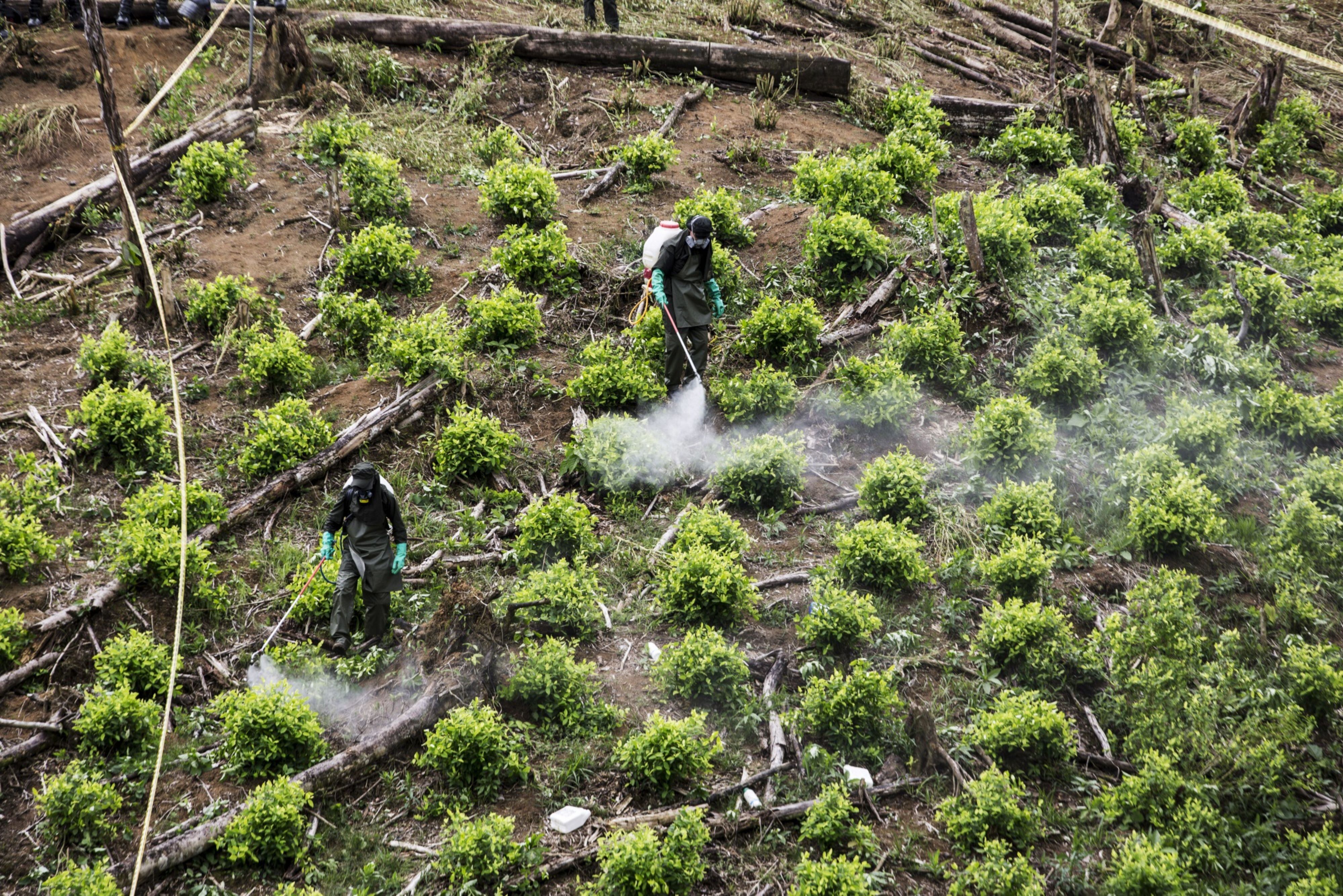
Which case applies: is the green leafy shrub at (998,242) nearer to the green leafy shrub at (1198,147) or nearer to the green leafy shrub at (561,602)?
the green leafy shrub at (1198,147)

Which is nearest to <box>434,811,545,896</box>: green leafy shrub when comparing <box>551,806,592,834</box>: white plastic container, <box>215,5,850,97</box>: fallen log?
<box>551,806,592,834</box>: white plastic container

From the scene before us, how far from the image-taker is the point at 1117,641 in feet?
24.8

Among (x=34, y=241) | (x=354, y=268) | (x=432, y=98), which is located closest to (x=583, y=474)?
(x=354, y=268)

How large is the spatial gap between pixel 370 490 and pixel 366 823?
7.67 feet

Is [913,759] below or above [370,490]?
below

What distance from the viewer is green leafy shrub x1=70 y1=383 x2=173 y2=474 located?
8.96 m

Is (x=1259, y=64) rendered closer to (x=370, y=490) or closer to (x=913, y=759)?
(x=913, y=759)

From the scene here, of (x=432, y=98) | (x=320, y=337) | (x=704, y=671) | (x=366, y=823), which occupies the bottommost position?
(x=366, y=823)

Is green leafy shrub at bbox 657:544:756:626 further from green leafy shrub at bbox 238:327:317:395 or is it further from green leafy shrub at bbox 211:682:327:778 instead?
green leafy shrub at bbox 238:327:317:395

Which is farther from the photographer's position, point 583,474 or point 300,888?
point 583,474

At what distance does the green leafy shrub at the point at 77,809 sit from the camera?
20.5 ft

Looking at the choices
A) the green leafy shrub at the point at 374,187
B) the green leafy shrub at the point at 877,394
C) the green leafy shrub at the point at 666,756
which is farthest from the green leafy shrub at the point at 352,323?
the green leafy shrub at the point at 666,756

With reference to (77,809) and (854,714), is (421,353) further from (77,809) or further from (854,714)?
(854,714)

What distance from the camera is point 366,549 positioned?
7480 mm
